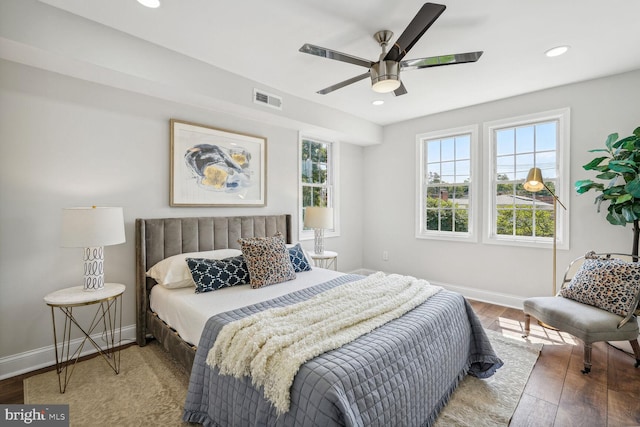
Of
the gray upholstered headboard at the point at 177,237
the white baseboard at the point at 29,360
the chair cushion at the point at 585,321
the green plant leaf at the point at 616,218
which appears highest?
the green plant leaf at the point at 616,218

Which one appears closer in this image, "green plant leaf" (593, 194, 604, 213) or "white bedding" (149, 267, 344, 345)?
"white bedding" (149, 267, 344, 345)

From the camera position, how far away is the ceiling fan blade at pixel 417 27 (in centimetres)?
156

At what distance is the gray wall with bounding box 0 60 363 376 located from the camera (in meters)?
2.22

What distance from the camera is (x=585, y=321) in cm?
223

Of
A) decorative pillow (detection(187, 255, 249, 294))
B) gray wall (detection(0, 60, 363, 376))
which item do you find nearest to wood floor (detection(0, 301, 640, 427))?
gray wall (detection(0, 60, 363, 376))

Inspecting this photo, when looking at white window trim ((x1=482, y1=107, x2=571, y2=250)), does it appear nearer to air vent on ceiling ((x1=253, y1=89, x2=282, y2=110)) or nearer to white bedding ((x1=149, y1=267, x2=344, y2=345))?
white bedding ((x1=149, y1=267, x2=344, y2=345))

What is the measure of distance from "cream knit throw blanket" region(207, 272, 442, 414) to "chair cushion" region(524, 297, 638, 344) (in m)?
1.17

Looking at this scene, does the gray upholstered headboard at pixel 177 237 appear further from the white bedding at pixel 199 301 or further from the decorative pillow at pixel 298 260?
the decorative pillow at pixel 298 260

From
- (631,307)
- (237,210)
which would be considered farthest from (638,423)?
(237,210)

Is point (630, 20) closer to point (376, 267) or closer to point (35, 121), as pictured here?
point (376, 267)

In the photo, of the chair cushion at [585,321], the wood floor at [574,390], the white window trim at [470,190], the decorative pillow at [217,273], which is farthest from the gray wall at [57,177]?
the chair cushion at [585,321]

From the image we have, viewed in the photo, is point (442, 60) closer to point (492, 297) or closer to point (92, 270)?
point (92, 270)

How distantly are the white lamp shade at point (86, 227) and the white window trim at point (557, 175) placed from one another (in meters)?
4.17

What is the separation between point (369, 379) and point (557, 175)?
11.5 ft
